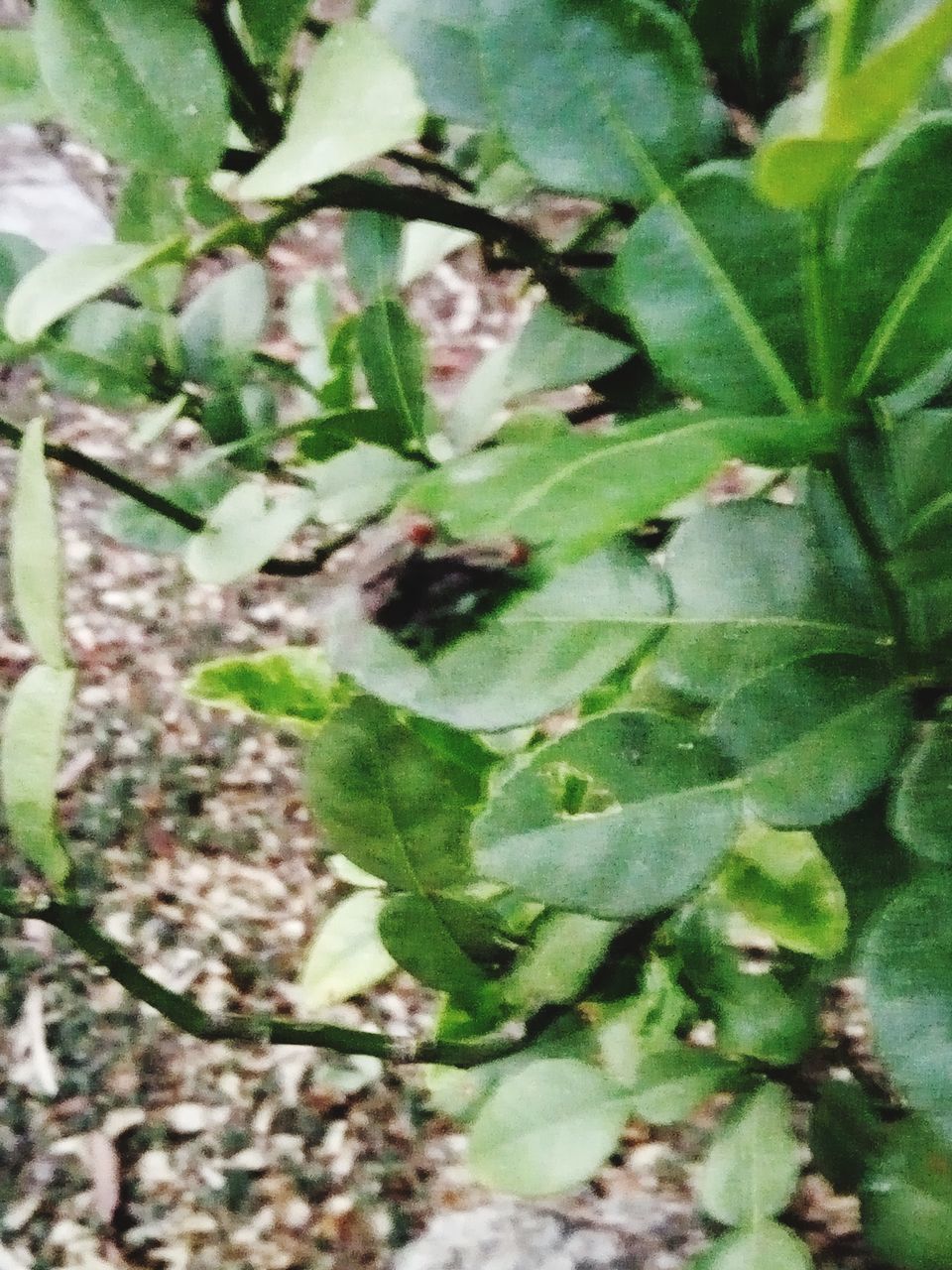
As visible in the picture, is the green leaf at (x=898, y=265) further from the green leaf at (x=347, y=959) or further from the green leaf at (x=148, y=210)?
the green leaf at (x=347, y=959)

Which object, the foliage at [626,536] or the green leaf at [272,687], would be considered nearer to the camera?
the foliage at [626,536]

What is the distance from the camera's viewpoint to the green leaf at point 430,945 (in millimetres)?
546

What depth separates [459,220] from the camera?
510 mm

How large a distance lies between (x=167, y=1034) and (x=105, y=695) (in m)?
0.50

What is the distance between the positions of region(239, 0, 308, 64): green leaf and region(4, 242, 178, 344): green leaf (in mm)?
108

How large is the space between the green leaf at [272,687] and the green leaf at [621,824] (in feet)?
1.72

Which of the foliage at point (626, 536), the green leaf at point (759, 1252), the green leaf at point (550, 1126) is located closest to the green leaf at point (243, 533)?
the foliage at point (626, 536)

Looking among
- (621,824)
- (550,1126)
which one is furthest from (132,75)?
(550,1126)

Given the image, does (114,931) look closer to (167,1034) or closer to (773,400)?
(167,1034)

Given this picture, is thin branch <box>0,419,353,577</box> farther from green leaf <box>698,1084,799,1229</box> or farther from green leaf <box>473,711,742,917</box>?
green leaf <box>698,1084,799,1229</box>

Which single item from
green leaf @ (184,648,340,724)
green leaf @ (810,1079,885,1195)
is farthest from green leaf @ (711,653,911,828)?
green leaf @ (184,648,340,724)

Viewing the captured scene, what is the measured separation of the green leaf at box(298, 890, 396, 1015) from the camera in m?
Result: 0.96

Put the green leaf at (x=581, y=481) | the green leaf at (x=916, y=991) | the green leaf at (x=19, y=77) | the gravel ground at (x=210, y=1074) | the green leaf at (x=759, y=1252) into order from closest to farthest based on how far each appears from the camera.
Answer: the green leaf at (x=581, y=481) < the green leaf at (x=916, y=991) < the green leaf at (x=19, y=77) < the green leaf at (x=759, y=1252) < the gravel ground at (x=210, y=1074)

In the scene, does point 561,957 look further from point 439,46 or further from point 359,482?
point 439,46
